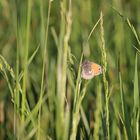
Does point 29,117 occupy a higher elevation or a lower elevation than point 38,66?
higher

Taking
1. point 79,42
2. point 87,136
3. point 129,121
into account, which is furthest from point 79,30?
point 129,121

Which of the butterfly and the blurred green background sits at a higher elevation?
the butterfly

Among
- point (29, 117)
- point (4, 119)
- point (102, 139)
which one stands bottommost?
point (4, 119)

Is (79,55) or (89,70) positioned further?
(79,55)

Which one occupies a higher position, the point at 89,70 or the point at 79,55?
the point at 89,70

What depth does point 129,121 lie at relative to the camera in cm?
162

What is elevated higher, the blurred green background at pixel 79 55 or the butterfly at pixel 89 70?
the butterfly at pixel 89 70

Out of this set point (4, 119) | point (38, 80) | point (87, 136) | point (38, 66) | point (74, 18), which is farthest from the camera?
point (74, 18)

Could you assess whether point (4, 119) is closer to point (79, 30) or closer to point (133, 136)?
point (133, 136)

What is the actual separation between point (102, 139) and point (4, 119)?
26.8 inches

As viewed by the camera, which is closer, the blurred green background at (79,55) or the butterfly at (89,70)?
the butterfly at (89,70)

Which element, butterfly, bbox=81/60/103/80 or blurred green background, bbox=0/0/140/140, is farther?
blurred green background, bbox=0/0/140/140

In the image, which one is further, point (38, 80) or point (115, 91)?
point (38, 80)

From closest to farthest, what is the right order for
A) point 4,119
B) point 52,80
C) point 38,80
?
point 4,119
point 52,80
point 38,80
